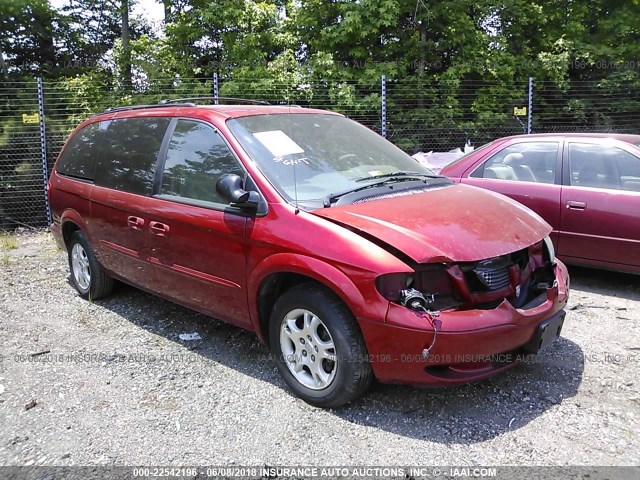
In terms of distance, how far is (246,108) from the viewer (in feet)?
13.8

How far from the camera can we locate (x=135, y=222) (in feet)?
14.2

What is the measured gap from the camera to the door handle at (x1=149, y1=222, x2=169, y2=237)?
404cm

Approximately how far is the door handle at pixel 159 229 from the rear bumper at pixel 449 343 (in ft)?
6.09

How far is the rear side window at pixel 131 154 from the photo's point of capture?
14.2 ft

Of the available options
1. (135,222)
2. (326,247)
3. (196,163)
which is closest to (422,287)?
(326,247)

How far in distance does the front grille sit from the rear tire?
364cm

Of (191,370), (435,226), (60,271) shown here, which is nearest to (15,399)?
(191,370)

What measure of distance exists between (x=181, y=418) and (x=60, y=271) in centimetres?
415

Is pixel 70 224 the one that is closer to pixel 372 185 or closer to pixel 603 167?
pixel 372 185

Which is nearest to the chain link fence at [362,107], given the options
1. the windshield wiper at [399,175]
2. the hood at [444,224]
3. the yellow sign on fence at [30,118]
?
the yellow sign on fence at [30,118]

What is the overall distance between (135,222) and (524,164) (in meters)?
4.03

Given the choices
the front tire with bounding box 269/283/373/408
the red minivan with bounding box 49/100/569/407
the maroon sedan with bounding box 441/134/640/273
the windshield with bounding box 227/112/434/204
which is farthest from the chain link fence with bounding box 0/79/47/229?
the front tire with bounding box 269/283/373/408

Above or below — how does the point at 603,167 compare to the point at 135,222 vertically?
above

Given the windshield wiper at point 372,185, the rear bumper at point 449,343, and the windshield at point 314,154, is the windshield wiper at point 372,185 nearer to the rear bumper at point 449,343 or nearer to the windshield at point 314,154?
the windshield at point 314,154
